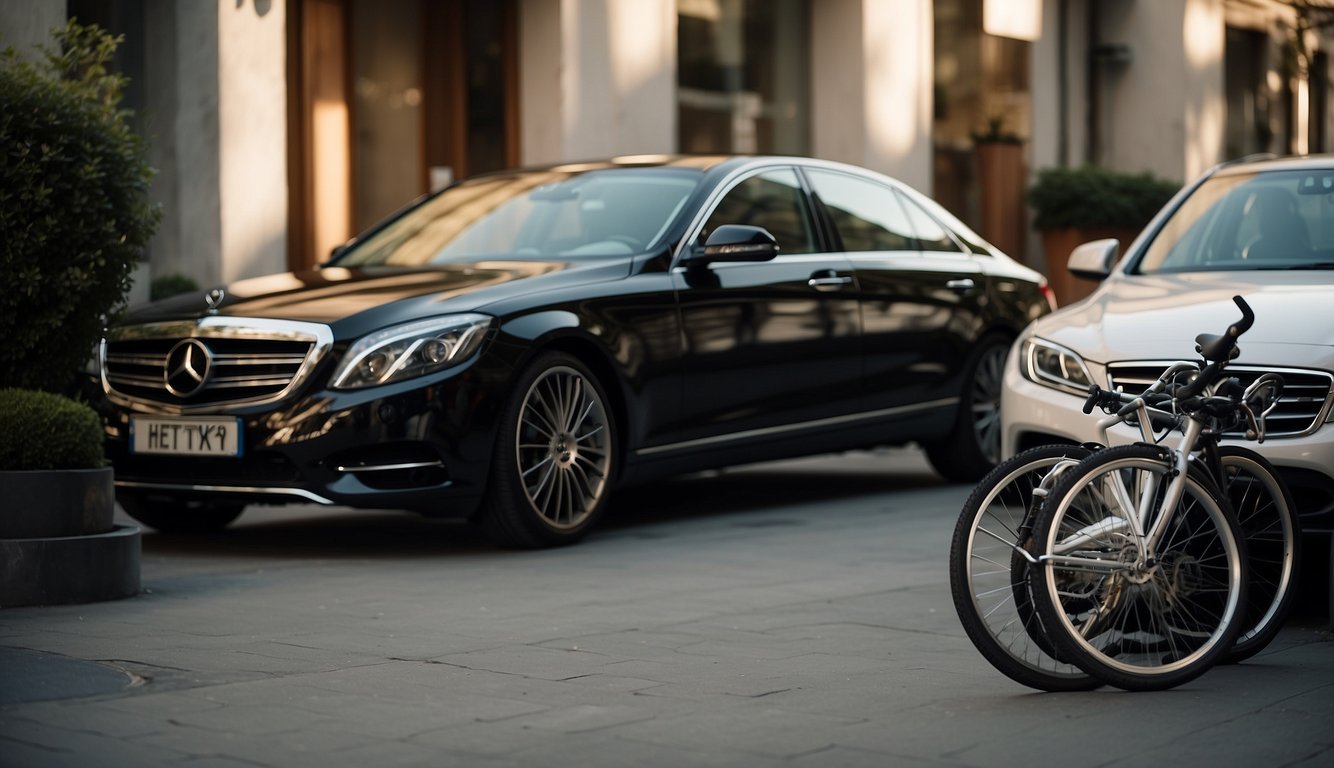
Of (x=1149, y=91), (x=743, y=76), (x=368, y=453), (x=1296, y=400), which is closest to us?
(x=1296, y=400)

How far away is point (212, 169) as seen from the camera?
42.8 ft

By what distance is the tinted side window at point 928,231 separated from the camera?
10539 millimetres

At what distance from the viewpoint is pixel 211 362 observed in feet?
25.9

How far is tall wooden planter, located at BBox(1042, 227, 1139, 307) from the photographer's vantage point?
69.3ft

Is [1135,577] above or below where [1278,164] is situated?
below

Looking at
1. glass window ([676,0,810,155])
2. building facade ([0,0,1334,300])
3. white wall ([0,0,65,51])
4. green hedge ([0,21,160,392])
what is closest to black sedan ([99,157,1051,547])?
green hedge ([0,21,160,392])

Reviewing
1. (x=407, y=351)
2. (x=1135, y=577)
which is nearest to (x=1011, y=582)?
(x=1135, y=577)

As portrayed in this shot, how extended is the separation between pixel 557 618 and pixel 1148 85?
61.7 feet

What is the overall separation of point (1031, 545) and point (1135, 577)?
31 centimetres

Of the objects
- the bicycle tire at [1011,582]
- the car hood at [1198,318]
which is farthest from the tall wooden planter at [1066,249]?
the bicycle tire at [1011,582]

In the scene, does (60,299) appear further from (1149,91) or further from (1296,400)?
(1149,91)

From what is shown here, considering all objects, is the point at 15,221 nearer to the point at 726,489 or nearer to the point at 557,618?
the point at 557,618

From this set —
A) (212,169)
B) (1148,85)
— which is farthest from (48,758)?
(1148,85)

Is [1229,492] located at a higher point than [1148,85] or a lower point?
lower
